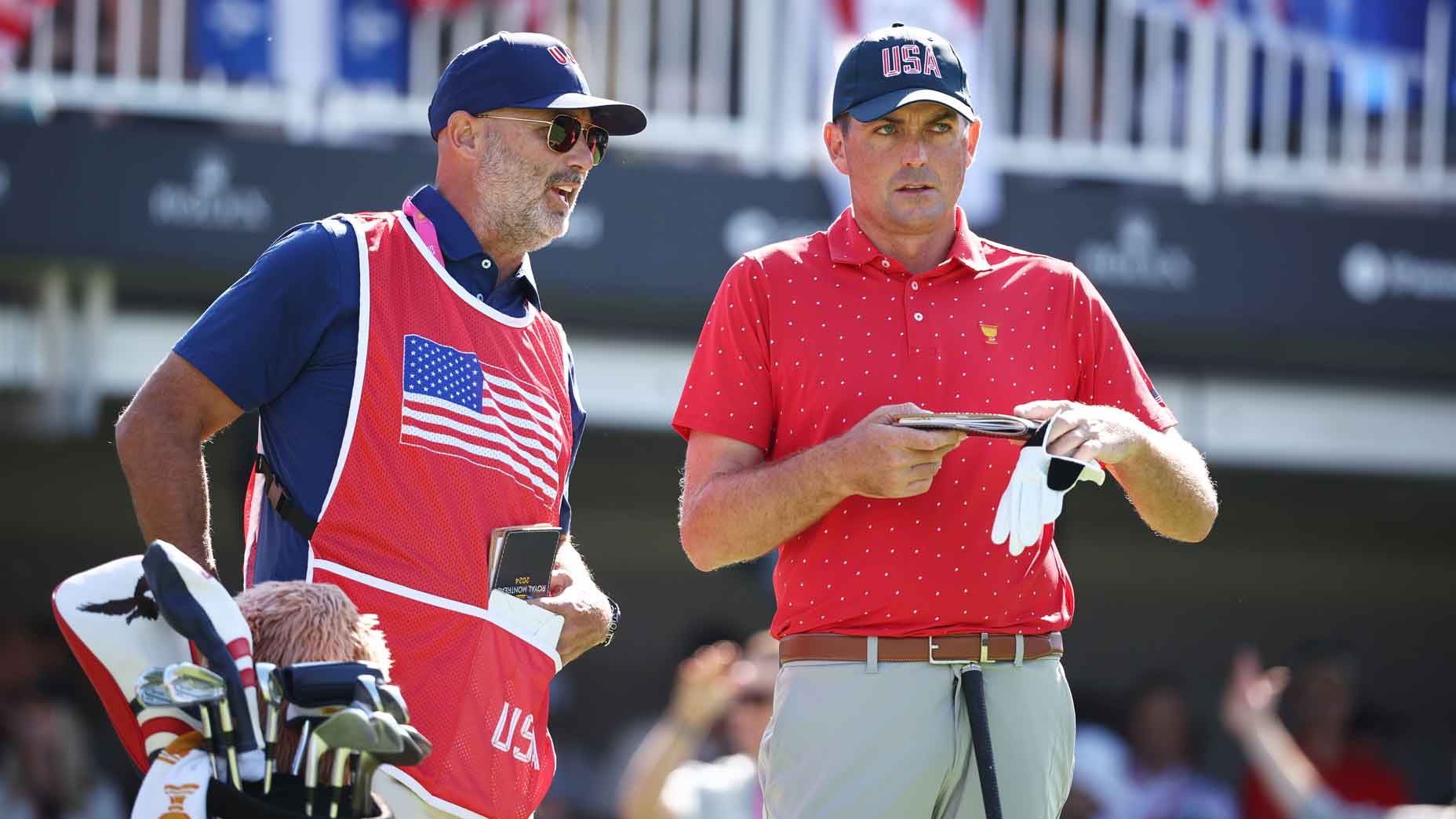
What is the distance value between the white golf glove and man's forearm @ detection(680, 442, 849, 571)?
0.85ft

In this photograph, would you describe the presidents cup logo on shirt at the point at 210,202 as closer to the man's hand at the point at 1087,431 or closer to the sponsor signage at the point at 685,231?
the sponsor signage at the point at 685,231

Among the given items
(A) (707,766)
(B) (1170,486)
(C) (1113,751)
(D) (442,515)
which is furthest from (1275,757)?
(D) (442,515)

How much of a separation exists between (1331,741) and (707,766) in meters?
3.63

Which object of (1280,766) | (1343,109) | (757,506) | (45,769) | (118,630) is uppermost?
(1343,109)

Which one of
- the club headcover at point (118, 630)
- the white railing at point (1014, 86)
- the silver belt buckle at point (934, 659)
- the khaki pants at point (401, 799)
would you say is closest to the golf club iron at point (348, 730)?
the club headcover at point (118, 630)

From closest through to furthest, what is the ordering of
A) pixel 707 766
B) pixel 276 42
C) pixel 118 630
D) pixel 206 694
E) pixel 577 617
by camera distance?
pixel 206 694 < pixel 118 630 < pixel 577 617 < pixel 707 766 < pixel 276 42

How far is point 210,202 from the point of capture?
6.83 metres

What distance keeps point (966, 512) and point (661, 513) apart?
709 centimetres

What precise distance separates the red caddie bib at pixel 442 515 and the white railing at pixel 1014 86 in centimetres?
439

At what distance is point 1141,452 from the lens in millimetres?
3059

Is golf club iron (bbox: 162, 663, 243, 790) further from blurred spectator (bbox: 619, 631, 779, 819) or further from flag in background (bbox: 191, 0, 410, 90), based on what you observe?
flag in background (bbox: 191, 0, 410, 90)

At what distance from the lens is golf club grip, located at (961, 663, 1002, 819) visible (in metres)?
2.95

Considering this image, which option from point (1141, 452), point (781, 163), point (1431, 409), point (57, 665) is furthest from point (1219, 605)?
point (1141, 452)

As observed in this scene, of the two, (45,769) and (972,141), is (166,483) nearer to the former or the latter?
(972,141)
